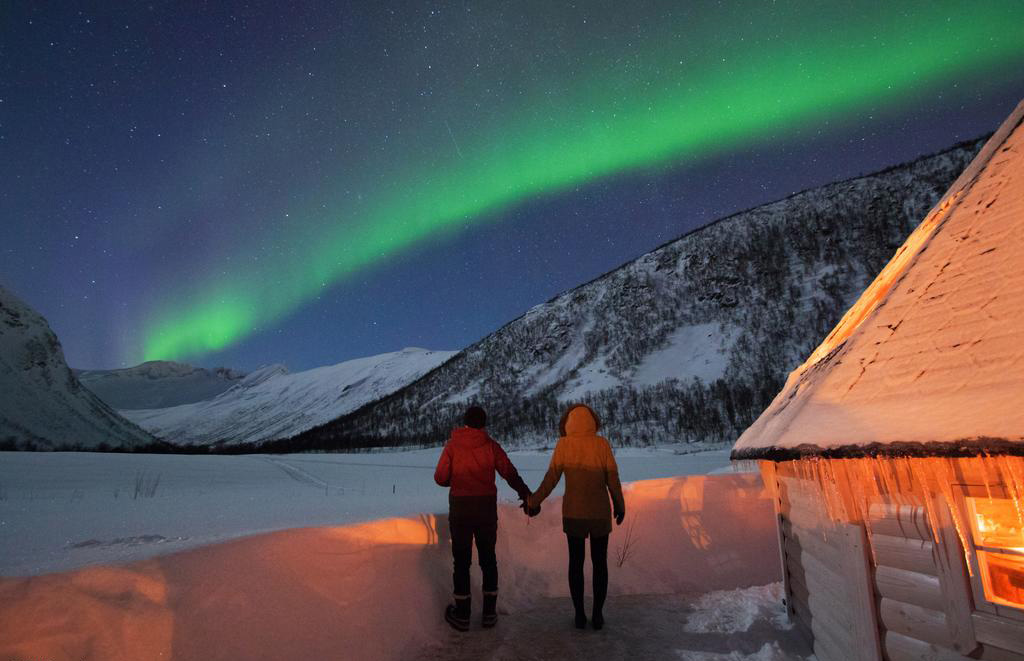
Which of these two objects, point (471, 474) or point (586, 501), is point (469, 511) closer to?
point (471, 474)

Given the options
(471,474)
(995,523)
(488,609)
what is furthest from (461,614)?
(995,523)

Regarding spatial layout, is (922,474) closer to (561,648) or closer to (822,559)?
(822,559)

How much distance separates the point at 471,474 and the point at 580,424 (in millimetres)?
1172

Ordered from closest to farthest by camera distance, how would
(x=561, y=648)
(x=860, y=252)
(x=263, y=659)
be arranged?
(x=263, y=659), (x=561, y=648), (x=860, y=252)

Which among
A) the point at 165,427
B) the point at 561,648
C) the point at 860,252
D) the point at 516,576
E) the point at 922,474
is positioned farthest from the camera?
the point at 165,427

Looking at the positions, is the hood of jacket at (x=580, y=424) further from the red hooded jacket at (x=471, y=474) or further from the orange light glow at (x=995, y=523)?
the orange light glow at (x=995, y=523)

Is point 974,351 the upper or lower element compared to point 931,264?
lower

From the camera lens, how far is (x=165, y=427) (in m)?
164

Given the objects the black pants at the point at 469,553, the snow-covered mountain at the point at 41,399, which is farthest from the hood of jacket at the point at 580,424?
the snow-covered mountain at the point at 41,399

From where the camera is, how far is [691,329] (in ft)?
219

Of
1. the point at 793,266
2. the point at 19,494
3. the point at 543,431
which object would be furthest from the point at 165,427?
the point at 19,494

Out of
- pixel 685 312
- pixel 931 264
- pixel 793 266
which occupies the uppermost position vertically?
pixel 793 266

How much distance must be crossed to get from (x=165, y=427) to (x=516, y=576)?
639 feet

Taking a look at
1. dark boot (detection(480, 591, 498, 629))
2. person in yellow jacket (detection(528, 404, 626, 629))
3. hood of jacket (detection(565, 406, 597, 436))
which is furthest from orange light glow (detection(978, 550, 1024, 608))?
dark boot (detection(480, 591, 498, 629))
